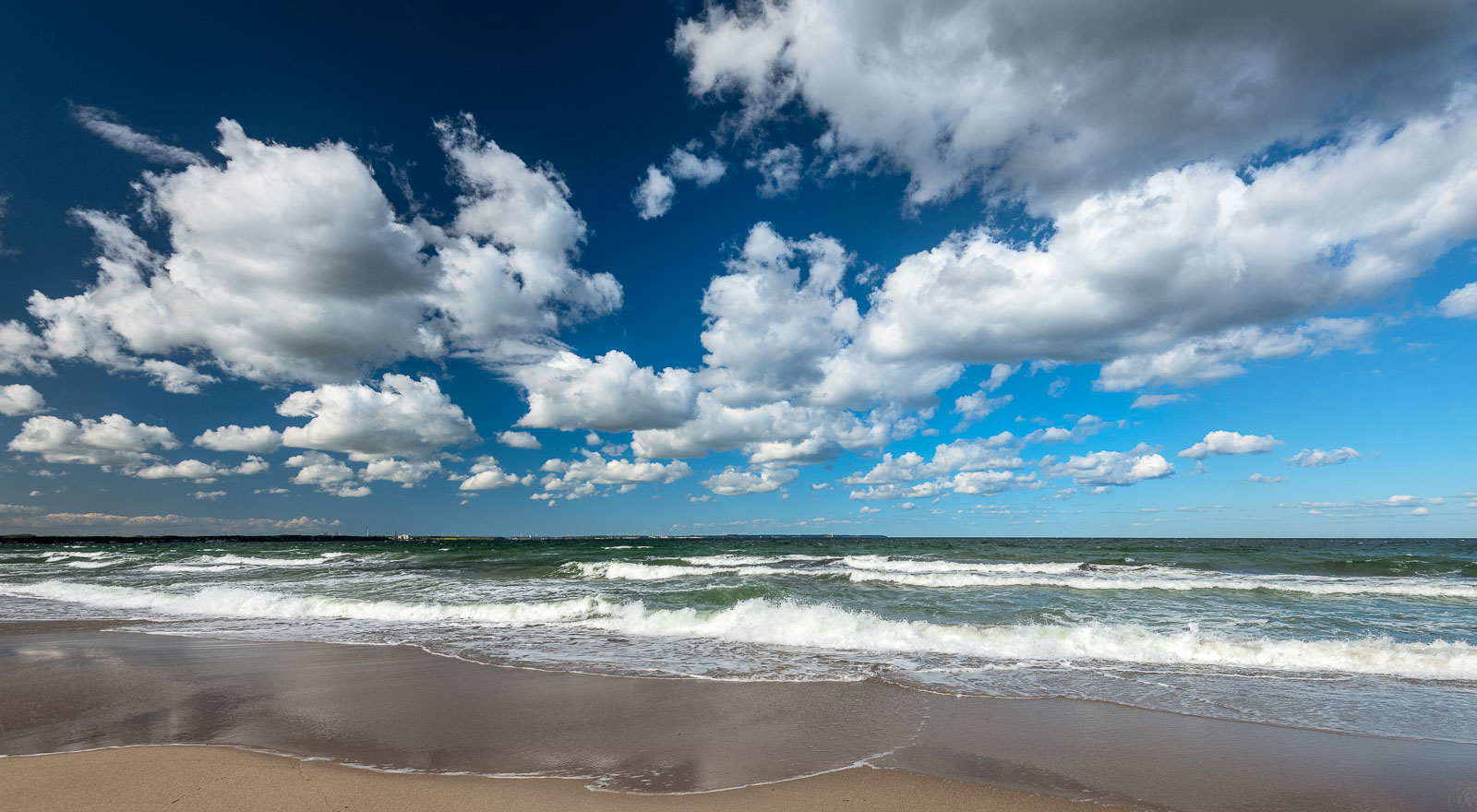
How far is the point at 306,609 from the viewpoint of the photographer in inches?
629

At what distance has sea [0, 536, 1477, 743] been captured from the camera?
7816 mm

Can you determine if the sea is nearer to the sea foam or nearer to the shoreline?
the sea foam

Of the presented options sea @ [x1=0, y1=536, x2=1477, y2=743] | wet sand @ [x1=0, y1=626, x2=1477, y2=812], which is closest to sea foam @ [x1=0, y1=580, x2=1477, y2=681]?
sea @ [x1=0, y1=536, x2=1477, y2=743]

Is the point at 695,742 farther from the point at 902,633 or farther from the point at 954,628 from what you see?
the point at 954,628

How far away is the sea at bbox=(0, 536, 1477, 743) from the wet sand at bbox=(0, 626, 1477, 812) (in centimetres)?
98

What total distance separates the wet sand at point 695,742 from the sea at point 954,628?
3.20ft

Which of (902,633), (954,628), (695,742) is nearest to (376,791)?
(695,742)

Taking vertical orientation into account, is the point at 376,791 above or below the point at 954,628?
above

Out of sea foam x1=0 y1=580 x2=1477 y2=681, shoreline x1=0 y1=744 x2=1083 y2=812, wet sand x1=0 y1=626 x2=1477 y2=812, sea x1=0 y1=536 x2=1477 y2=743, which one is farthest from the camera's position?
sea foam x1=0 y1=580 x2=1477 y2=681

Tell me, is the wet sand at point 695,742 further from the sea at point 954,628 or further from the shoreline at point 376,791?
the sea at point 954,628

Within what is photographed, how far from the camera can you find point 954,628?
11617 mm

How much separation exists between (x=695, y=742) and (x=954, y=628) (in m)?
7.47

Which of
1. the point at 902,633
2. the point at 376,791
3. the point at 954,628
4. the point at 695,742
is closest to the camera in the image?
the point at 376,791

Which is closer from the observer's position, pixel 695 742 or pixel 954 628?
pixel 695 742
